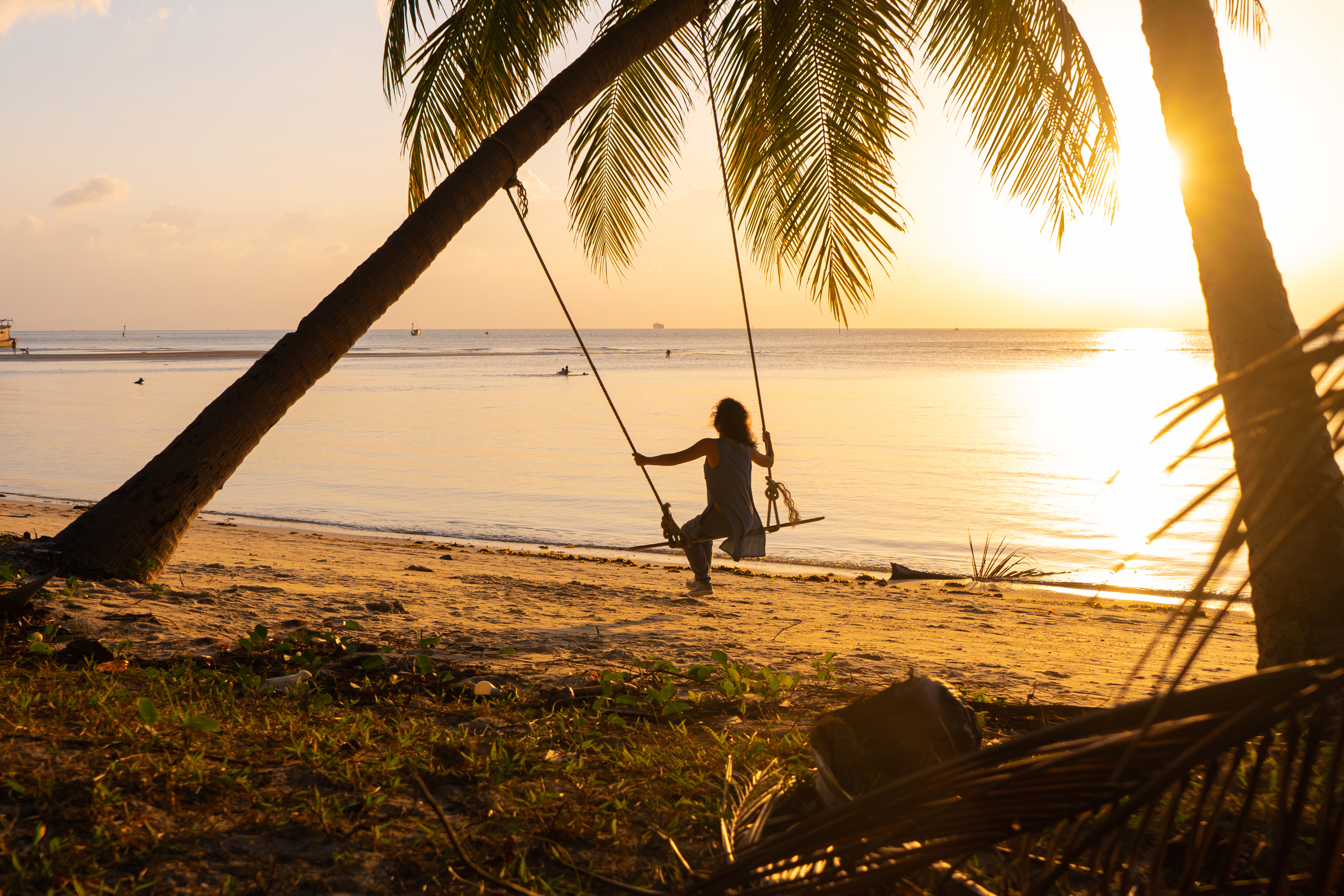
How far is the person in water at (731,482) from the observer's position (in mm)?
6199

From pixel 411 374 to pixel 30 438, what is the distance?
23.4m

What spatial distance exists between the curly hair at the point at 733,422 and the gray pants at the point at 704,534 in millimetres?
560

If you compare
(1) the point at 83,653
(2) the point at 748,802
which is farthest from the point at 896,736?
(1) the point at 83,653

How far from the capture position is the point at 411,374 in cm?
3997

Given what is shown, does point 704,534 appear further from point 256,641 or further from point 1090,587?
point 1090,587

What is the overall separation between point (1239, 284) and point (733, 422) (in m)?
3.58

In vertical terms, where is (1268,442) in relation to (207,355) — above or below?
below

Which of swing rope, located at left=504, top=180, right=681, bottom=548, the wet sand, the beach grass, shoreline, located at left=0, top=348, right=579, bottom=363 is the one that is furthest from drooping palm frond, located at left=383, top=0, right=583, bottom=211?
shoreline, located at left=0, top=348, right=579, bottom=363

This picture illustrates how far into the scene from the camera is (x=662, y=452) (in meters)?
16.3

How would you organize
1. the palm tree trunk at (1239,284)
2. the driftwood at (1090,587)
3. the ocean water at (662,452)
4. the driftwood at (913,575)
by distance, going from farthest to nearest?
the ocean water at (662,452) → the driftwood at (913,575) → the driftwood at (1090,587) → the palm tree trunk at (1239,284)

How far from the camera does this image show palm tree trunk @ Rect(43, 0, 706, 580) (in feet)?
14.8

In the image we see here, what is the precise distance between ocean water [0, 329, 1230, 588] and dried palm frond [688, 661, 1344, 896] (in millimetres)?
218

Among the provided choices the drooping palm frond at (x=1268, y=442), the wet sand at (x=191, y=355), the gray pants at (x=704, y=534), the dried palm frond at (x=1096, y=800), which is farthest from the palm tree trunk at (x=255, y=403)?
the wet sand at (x=191, y=355)

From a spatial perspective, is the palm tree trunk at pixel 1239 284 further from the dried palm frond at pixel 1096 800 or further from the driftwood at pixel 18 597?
the driftwood at pixel 18 597
